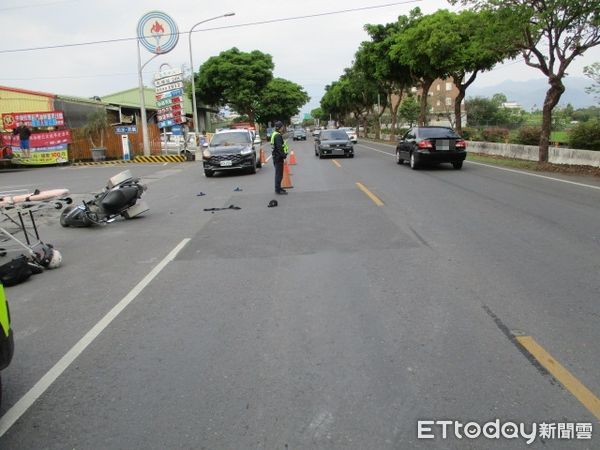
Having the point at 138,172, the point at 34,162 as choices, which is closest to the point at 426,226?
the point at 138,172

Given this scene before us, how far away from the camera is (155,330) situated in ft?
15.0

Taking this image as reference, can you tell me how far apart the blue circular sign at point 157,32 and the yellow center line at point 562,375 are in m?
28.8

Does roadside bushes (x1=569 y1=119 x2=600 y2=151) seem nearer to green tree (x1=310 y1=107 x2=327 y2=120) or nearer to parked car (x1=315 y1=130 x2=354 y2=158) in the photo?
parked car (x1=315 y1=130 x2=354 y2=158)

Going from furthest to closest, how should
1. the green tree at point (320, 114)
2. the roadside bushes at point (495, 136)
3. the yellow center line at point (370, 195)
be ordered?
1. the green tree at point (320, 114)
2. the roadside bushes at point (495, 136)
3. the yellow center line at point (370, 195)

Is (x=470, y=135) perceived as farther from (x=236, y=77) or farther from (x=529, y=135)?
(x=236, y=77)

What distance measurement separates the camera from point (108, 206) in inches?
400

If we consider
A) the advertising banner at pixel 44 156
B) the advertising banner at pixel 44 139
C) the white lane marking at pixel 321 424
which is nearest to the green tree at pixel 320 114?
the advertising banner at pixel 44 139

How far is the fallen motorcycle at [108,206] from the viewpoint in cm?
1012

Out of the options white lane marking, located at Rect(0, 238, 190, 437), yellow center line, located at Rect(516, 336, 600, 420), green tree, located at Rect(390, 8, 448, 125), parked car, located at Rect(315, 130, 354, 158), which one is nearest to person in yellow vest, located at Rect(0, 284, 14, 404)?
white lane marking, located at Rect(0, 238, 190, 437)

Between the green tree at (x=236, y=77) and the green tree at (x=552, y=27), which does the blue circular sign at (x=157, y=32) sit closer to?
the green tree at (x=552, y=27)

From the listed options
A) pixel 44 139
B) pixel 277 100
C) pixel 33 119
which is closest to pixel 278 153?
pixel 44 139

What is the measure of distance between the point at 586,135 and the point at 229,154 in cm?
1259

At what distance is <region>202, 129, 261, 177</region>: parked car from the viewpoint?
18.7 meters

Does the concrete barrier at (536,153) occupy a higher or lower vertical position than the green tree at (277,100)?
lower
